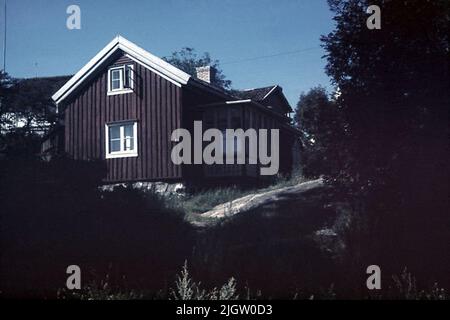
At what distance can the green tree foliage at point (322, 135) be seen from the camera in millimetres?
7699

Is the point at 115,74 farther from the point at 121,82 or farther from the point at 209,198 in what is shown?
the point at 209,198

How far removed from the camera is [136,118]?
18422 mm

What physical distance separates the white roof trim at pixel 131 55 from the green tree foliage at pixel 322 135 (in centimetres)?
1024

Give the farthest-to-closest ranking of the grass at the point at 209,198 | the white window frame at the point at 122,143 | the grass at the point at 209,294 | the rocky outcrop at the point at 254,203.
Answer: the white window frame at the point at 122,143 < the grass at the point at 209,198 < the rocky outcrop at the point at 254,203 < the grass at the point at 209,294

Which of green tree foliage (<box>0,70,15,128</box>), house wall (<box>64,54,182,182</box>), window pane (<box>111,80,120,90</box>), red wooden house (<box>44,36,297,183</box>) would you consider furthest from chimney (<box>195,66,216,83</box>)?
green tree foliage (<box>0,70,15,128</box>)

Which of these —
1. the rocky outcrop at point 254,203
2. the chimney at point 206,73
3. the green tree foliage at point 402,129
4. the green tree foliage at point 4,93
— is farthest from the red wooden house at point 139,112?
the green tree foliage at point 402,129

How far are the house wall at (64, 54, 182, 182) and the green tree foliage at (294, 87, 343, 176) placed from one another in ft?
33.6

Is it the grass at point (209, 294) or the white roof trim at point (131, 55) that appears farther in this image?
the white roof trim at point (131, 55)

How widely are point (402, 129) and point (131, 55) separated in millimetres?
13852

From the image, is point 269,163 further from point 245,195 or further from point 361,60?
point 361,60

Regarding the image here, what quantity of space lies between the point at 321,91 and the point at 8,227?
606 cm

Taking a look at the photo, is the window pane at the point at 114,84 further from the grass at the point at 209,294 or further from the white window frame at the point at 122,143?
the grass at the point at 209,294
